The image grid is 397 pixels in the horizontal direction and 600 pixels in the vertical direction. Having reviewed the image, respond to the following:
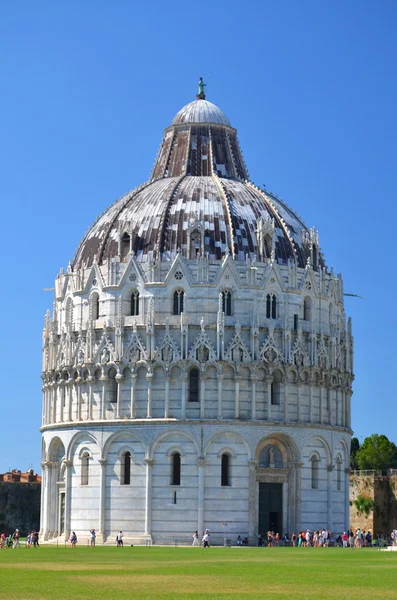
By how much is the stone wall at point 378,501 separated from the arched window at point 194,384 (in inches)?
1258

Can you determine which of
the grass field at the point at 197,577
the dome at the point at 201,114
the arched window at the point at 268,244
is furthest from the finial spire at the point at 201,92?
the grass field at the point at 197,577

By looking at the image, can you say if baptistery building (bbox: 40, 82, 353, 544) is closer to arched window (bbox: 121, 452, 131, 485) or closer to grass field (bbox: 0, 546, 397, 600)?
arched window (bbox: 121, 452, 131, 485)

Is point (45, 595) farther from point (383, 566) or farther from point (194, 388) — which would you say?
point (194, 388)

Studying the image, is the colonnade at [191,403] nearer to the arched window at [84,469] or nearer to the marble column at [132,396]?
the marble column at [132,396]

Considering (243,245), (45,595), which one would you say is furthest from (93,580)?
(243,245)

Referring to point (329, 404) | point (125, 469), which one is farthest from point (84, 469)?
point (329, 404)

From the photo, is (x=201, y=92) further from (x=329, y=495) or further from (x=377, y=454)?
(x=377, y=454)

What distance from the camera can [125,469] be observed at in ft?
304

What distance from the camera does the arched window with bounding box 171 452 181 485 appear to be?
9150 centimetres

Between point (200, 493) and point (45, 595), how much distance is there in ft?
171

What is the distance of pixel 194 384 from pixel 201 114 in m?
24.0

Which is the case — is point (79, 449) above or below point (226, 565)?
above

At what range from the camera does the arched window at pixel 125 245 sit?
96.0 m

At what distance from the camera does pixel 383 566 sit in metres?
54.4
